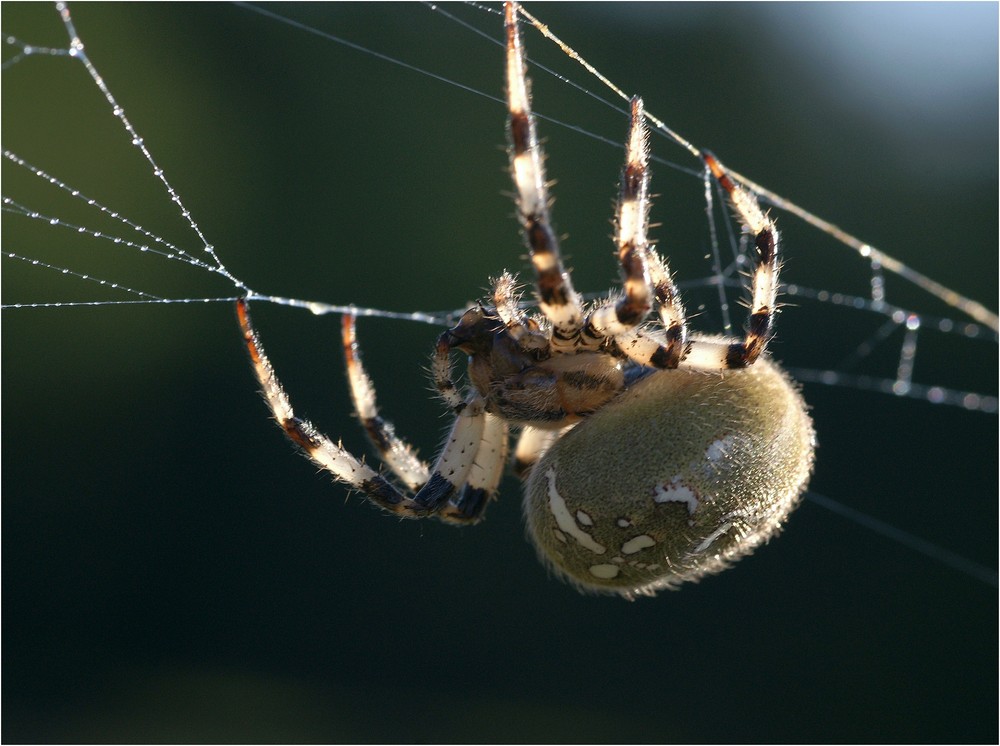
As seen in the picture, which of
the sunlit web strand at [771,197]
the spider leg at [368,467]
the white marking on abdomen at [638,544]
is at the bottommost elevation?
the white marking on abdomen at [638,544]

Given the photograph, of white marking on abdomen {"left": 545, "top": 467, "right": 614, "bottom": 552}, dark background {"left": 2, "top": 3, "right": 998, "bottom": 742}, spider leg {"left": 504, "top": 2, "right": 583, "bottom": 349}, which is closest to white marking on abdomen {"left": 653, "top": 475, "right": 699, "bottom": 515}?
white marking on abdomen {"left": 545, "top": 467, "right": 614, "bottom": 552}

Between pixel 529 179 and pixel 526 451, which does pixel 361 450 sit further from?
pixel 529 179

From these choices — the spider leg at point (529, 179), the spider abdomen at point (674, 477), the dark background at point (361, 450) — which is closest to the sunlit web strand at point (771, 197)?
the spider leg at point (529, 179)

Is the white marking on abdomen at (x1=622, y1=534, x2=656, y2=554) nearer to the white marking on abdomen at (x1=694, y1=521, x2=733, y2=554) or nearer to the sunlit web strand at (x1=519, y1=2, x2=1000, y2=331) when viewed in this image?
the white marking on abdomen at (x1=694, y1=521, x2=733, y2=554)

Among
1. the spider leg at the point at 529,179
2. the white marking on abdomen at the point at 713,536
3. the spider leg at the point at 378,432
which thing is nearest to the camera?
the spider leg at the point at 529,179

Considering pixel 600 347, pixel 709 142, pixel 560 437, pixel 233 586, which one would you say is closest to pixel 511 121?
pixel 600 347

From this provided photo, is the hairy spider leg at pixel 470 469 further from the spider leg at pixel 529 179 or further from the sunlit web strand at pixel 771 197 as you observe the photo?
the sunlit web strand at pixel 771 197

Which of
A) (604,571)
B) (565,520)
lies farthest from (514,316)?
(604,571)
